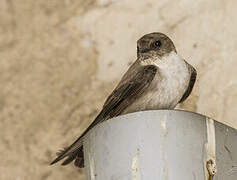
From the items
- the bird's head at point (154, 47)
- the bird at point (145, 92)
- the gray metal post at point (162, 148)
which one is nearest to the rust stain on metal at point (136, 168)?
the gray metal post at point (162, 148)

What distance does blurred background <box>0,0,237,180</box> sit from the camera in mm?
3150

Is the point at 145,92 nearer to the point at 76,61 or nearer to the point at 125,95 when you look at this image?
the point at 125,95

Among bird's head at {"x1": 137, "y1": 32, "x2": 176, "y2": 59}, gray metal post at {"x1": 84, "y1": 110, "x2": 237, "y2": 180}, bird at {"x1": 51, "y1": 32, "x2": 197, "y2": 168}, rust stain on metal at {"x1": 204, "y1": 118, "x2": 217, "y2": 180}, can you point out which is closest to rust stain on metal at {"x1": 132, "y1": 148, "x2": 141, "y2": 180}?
gray metal post at {"x1": 84, "y1": 110, "x2": 237, "y2": 180}

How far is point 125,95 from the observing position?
256 cm

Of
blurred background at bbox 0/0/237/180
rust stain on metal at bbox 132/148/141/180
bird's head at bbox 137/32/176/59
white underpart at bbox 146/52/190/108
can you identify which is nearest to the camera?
rust stain on metal at bbox 132/148/141/180

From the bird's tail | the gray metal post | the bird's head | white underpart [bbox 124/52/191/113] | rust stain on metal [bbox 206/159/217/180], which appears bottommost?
rust stain on metal [bbox 206/159/217/180]

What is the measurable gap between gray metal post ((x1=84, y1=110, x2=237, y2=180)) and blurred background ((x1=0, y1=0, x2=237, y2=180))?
2.61ft

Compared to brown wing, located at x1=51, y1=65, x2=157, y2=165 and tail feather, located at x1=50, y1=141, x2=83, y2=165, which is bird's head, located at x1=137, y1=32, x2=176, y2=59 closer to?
brown wing, located at x1=51, y1=65, x2=157, y2=165


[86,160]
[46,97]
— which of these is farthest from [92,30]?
→ [86,160]

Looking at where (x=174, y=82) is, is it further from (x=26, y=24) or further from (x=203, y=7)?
(x=26, y=24)

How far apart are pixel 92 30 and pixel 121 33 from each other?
14 cm

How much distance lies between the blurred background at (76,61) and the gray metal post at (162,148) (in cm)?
79

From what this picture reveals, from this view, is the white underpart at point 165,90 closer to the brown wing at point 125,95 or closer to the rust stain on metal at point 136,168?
the brown wing at point 125,95

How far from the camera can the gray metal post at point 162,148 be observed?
2.11 metres
